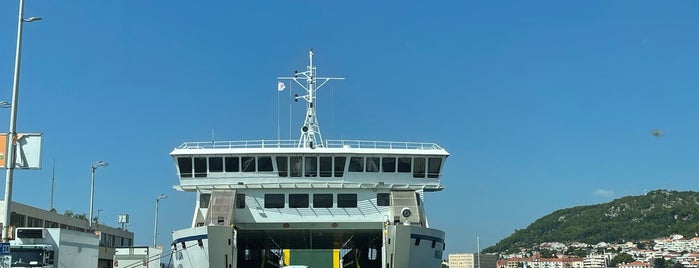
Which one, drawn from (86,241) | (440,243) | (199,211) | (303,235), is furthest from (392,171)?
(86,241)

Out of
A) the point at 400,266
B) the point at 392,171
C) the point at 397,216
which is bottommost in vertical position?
the point at 400,266

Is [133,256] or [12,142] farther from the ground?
[12,142]

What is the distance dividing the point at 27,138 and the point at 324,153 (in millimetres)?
10781

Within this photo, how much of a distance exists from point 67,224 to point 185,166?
5116 cm

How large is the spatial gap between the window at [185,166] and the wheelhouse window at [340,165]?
18.8 feet

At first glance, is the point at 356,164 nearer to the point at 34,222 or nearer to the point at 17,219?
the point at 17,219

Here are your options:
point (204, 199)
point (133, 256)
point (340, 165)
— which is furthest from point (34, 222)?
point (340, 165)

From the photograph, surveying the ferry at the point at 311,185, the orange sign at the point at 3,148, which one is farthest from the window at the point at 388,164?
the orange sign at the point at 3,148

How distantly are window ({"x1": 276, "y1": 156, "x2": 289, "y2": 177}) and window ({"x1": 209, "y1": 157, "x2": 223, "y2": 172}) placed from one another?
226 centimetres

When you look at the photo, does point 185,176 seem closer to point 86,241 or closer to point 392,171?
point 86,241

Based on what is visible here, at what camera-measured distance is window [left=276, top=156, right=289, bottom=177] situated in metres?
29.9

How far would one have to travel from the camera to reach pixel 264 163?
30000 millimetres

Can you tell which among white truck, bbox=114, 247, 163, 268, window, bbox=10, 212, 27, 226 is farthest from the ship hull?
window, bbox=10, 212, 27, 226

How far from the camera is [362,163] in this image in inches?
1188
